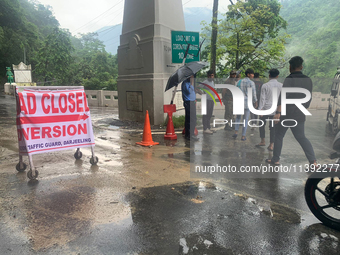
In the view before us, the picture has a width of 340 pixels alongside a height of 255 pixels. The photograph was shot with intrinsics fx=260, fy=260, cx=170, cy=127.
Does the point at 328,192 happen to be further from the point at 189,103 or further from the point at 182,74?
the point at 189,103

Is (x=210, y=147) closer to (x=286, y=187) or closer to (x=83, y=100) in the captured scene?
(x=286, y=187)

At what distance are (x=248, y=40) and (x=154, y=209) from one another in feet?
46.8

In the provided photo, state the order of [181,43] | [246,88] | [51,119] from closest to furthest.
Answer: [51,119], [246,88], [181,43]

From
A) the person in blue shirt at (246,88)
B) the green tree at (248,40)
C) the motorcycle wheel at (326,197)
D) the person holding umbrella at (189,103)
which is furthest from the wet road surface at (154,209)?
the green tree at (248,40)

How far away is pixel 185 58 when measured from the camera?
1024 centimetres

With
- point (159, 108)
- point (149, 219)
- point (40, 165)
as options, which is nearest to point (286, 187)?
point (149, 219)

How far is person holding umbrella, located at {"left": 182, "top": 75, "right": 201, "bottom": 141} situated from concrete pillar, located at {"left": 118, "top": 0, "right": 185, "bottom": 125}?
2317 millimetres

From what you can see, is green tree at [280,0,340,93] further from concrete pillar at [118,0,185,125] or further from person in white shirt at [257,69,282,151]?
person in white shirt at [257,69,282,151]

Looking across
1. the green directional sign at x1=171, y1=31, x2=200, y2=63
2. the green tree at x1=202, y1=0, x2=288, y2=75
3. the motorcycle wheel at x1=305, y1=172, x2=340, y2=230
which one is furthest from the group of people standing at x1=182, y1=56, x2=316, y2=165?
the green tree at x1=202, y1=0, x2=288, y2=75

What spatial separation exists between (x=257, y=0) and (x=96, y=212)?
1883 cm

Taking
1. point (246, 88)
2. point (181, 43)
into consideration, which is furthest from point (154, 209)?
point (181, 43)

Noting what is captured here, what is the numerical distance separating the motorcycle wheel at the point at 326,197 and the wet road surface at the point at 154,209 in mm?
113

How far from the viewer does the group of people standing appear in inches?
197

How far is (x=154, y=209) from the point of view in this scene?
3.72 meters
